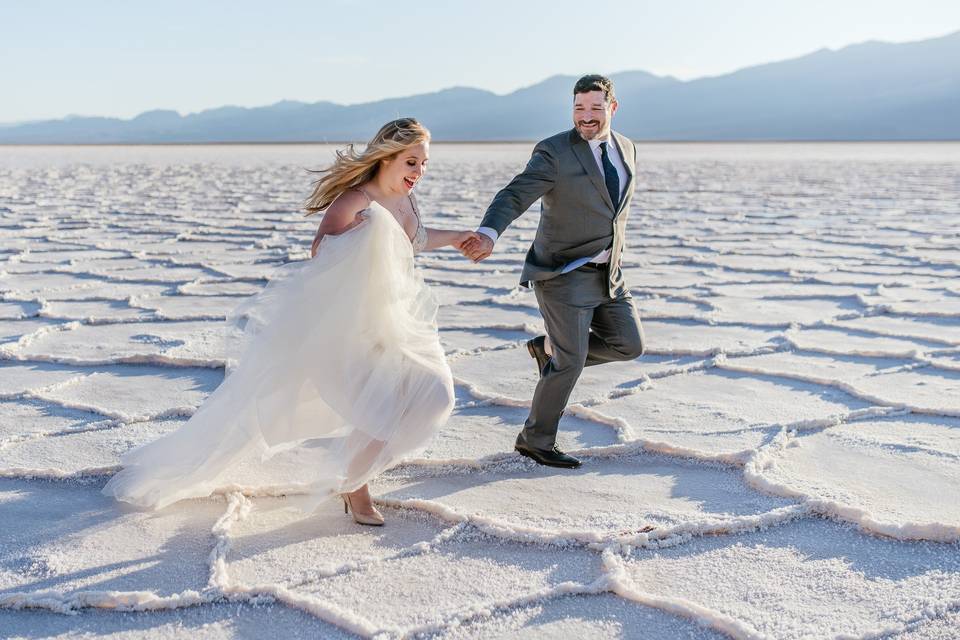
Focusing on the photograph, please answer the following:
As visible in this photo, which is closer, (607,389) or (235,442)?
(235,442)

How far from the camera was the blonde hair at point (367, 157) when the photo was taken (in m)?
2.12

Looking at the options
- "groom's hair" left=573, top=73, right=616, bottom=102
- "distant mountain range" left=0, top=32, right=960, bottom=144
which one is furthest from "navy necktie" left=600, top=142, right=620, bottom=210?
"distant mountain range" left=0, top=32, right=960, bottom=144

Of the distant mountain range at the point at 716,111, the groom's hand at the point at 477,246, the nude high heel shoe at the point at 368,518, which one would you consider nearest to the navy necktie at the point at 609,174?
the groom's hand at the point at 477,246

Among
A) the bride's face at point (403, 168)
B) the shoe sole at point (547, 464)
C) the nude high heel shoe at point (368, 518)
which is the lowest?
the shoe sole at point (547, 464)

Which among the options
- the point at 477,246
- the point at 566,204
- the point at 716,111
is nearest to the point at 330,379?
the point at 477,246

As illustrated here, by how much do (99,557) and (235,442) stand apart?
35 cm

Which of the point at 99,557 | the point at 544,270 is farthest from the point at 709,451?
the point at 99,557

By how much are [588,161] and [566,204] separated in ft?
0.37

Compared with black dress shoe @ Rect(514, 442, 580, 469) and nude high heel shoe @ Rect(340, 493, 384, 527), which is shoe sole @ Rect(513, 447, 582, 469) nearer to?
black dress shoe @ Rect(514, 442, 580, 469)

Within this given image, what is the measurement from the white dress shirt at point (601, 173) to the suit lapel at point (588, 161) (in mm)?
13

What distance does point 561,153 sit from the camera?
2.44m

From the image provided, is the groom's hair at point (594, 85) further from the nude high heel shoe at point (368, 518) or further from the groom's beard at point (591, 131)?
the nude high heel shoe at point (368, 518)

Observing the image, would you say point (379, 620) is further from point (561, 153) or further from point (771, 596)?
point (561, 153)

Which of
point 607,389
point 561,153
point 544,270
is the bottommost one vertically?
point 607,389
